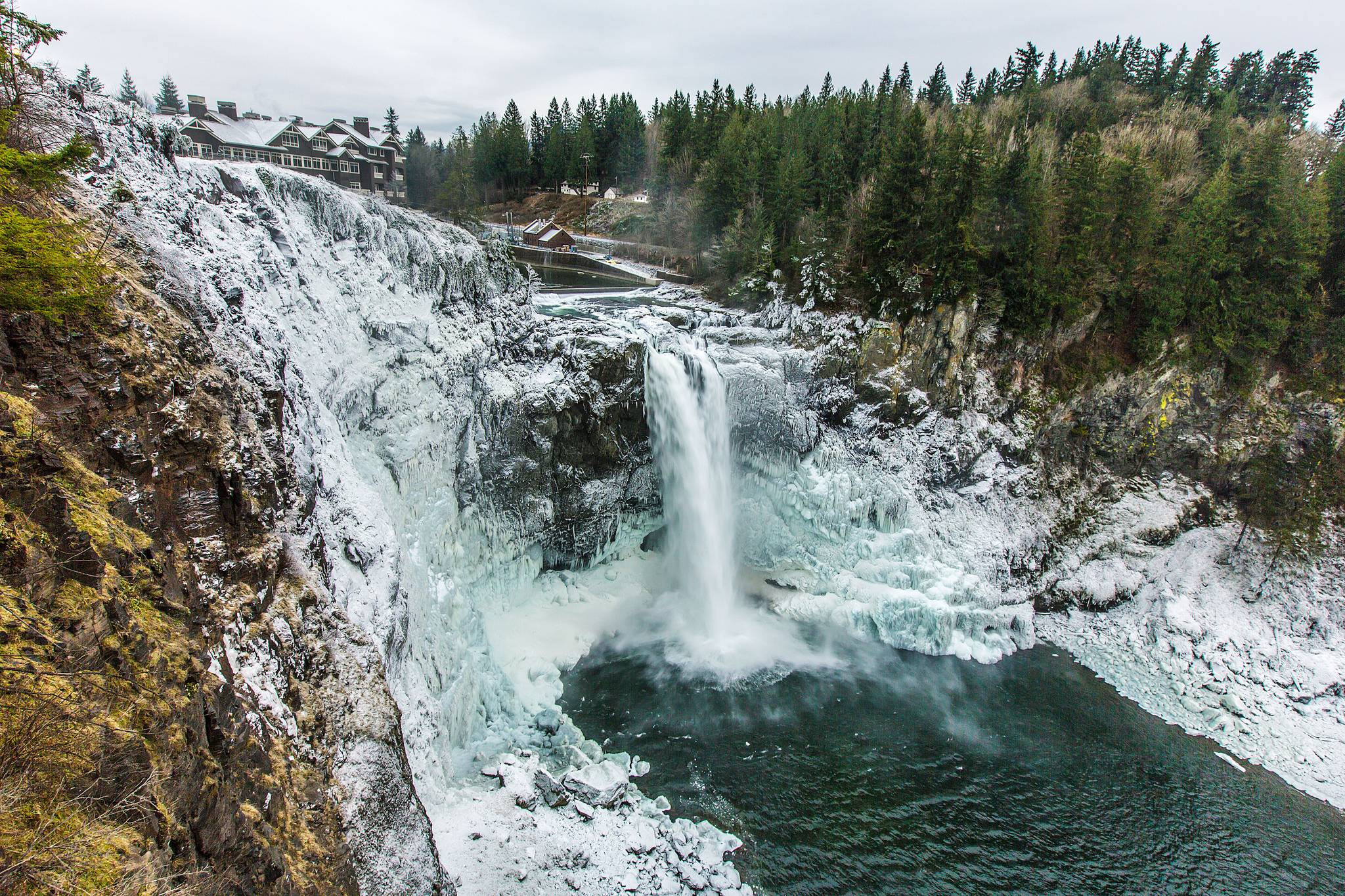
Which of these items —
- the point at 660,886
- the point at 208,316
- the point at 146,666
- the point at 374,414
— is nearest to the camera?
the point at 146,666

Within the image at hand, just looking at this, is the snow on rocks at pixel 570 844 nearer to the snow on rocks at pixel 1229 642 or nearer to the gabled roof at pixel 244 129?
the snow on rocks at pixel 1229 642

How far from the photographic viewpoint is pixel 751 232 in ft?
94.5

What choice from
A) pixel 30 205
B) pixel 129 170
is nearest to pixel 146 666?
pixel 30 205

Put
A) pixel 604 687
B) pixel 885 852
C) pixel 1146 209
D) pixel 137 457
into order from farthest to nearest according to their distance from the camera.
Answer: pixel 1146 209
pixel 604 687
pixel 885 852
pixel 137 457

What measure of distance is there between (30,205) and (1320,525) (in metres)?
35.1

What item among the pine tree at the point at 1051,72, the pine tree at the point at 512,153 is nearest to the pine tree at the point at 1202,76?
the pine tree at the point at 1051,72

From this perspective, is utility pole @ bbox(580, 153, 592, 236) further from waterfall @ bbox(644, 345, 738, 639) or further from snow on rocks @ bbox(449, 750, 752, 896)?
snow on rocks @ bbox(449, 750, 752, 896)

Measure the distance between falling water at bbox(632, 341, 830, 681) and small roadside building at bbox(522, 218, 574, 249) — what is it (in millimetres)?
A: 25467

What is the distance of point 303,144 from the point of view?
33.6 metres

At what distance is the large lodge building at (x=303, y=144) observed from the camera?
28125 mm

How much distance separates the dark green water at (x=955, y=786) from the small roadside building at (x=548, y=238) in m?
32.7

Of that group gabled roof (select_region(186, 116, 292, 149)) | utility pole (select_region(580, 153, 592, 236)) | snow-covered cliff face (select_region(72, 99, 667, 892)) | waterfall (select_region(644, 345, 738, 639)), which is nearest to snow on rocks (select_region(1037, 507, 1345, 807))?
waterfall (select_region(644, 345, 738, 639))

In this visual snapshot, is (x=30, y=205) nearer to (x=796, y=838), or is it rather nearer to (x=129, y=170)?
(x=129, y=170)

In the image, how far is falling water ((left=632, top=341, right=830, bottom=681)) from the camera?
2028 centimetres
